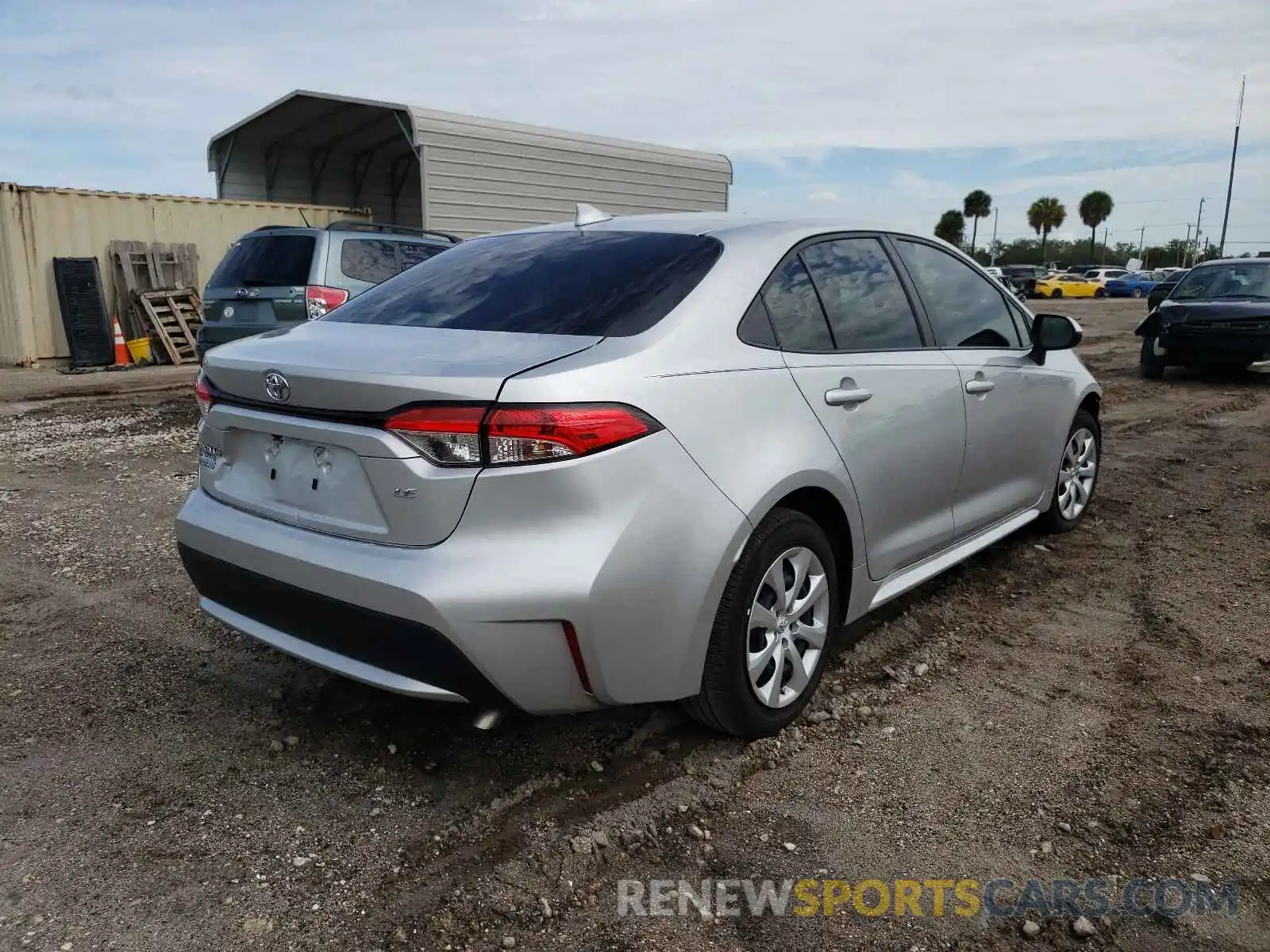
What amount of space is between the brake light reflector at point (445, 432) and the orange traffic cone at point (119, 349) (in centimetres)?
1427

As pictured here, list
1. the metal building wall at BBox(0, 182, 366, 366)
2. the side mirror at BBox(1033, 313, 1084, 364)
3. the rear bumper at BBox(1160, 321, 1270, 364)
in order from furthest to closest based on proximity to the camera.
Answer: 1. the metal building wall at BBox(0, 182, 366, 366)
2. the rear bumper at BBox(1160, 321, 1270, 364)
3. the side mirror at BBox(1033, 313, 1084, 364)

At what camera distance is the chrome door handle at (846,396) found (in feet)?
10.4

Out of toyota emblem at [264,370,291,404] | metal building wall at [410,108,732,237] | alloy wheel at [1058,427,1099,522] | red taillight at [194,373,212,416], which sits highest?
metal building wall at [410,108,732,237]

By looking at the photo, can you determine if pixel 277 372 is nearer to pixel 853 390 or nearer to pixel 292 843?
pixel 292 843

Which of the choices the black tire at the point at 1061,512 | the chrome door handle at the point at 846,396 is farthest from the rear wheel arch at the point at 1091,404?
the chrome door handle at the point at 846,396

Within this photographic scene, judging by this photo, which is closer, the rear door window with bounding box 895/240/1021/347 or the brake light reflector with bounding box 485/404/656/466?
the brake light reflector with bounding box 485/404/656/466

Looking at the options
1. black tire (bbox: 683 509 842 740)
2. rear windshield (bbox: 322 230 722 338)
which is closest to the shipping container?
rear windshield (bbox: 322 230 722 338)

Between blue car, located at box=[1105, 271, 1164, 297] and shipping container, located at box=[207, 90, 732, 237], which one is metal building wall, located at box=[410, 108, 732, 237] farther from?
blue car, located at box=[1105, 271, 1164, 297]

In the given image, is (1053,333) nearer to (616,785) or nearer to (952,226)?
(616,785)

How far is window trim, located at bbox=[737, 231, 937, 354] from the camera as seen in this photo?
10.2 feet

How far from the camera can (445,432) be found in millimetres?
2412

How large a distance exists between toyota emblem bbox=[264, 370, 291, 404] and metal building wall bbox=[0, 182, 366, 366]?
12143 mm

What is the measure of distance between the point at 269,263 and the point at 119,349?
7.56 metres

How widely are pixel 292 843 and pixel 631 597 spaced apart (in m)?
1.09
